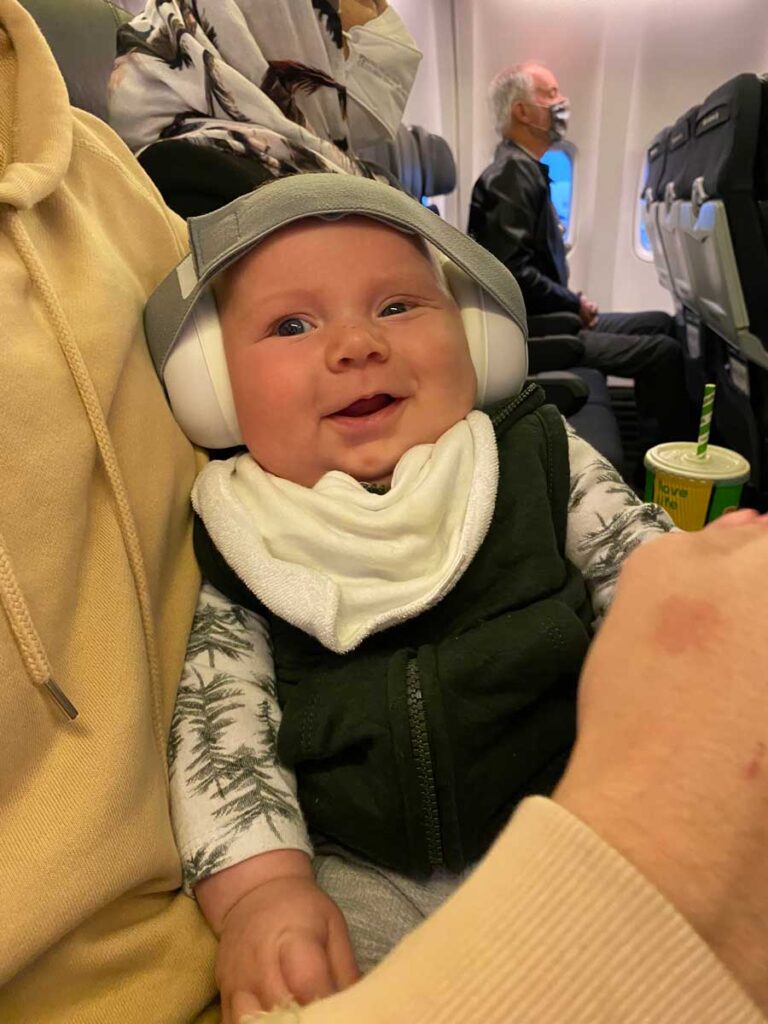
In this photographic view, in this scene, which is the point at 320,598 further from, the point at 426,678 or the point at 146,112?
the point at 146,112

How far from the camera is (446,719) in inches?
26.3

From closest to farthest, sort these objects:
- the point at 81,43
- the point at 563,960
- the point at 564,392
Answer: the point at 563,960 → the point at 81,43 → the point at 564,392

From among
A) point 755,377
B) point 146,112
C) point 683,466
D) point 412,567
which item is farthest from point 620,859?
A: point 755,377

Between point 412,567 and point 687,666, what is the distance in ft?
1.34

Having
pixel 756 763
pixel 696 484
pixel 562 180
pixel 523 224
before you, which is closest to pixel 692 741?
pixel 756 763

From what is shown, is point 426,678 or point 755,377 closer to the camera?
point 426,678

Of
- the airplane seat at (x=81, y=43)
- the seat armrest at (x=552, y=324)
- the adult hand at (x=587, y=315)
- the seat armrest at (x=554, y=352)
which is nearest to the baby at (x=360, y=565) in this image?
the airplane seat at (x=81, y=43)

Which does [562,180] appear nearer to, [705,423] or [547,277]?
[547,277]

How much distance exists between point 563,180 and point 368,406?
→ 4.84 meters

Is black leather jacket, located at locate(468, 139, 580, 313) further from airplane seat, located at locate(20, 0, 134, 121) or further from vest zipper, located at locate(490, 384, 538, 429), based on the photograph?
vest zipper, located at locate(490, 384, 538, 429)

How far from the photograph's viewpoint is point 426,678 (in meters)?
0.68

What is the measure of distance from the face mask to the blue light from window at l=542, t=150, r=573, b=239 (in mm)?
775

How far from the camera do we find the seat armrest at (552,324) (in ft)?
10.6

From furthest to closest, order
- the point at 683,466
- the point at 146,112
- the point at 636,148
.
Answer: the point at 636,148
the point at 683,466
the point at 146,112
